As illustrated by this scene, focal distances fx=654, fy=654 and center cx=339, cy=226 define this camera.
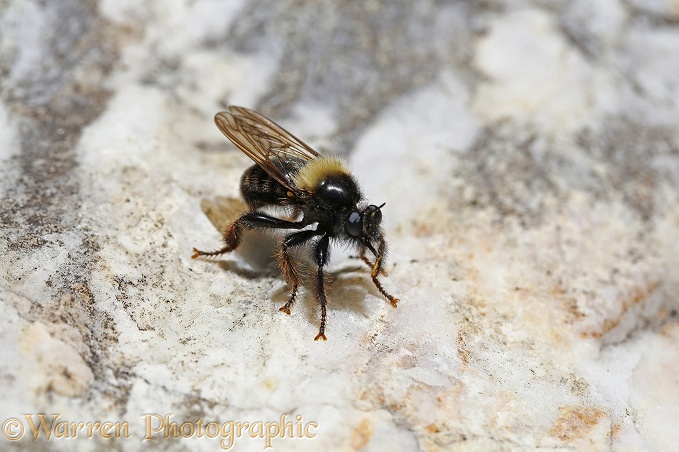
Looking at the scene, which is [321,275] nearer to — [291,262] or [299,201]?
[291,262]

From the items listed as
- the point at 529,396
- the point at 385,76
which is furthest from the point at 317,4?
the point at 529,396

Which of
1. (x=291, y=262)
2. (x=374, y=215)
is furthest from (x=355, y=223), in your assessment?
(x=291, y=262)

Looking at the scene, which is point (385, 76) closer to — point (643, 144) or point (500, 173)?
point (500, 173)

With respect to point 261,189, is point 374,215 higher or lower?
lower

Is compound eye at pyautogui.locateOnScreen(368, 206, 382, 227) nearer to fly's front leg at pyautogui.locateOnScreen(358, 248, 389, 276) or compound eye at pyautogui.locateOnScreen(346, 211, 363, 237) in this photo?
compound eye at pyautogui.locateOnScreen(346, 211, 363, 237)

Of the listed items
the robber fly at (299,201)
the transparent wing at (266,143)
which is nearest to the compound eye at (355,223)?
the robber fly at (299,201)
